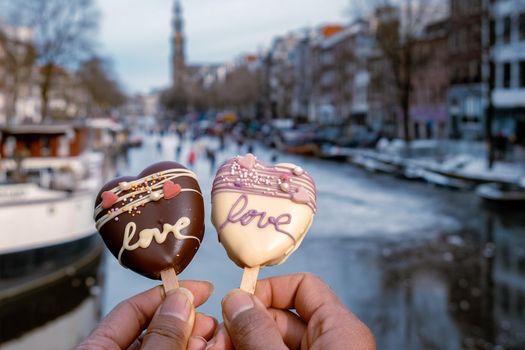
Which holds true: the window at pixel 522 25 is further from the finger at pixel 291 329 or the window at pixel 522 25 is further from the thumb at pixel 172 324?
the thumb at pixel 172 324

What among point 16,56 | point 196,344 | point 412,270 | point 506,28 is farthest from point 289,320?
point 16,56

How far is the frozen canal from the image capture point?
46.7ft

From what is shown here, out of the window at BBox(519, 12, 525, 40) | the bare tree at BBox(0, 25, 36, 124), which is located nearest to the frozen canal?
the window at BBox(519, 12, 525, 40)

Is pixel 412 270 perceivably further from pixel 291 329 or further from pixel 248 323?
pixel 248 323

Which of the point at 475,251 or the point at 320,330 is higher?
the point at 320,330

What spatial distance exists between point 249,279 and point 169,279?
0.26 m

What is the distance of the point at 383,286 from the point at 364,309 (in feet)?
6.74

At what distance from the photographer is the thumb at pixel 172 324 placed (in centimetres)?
200

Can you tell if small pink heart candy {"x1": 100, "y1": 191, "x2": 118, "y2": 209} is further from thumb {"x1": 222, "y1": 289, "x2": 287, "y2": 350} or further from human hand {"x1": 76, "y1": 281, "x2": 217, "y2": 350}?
thumb {"x1": 222, "y1": 289, "x2": 287, "y2": 350}

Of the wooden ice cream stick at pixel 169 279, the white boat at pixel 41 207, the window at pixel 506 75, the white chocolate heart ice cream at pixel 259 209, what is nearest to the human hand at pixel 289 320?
the white chocolate heart ice cream at pixel 259 209

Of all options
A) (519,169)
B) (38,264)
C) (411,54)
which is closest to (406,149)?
(411,54)

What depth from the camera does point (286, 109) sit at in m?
103

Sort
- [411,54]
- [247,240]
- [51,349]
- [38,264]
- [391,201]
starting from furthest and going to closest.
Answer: [411,54] < [391,201] < [38,264] < [51,349] < [247,240]

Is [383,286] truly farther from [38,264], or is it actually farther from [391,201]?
[391,201]
